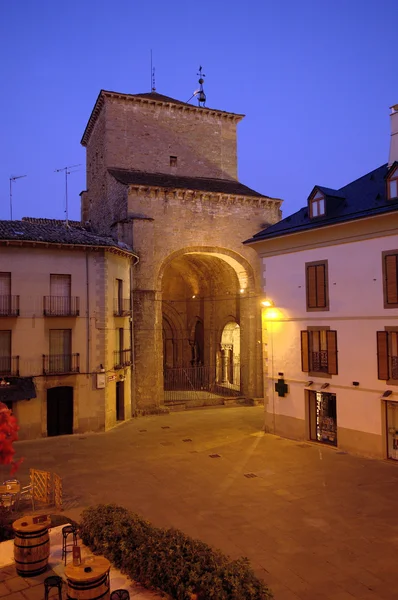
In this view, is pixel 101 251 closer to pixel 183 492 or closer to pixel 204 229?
pixel 204 229

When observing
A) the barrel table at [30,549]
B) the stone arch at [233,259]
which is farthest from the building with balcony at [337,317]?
the barrel table at [30,549]

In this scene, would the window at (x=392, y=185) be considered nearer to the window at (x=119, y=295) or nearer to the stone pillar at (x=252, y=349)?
the window at (x=119, y=295)

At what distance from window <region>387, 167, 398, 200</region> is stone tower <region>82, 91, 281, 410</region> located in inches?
608

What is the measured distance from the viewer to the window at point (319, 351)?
20094mm

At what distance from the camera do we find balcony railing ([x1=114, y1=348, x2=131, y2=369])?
26828 millimetres

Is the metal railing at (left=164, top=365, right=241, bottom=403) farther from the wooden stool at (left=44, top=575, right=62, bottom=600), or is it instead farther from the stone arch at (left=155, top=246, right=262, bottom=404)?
the wooden stool at (left=44, top=575, right=62, bottom=600)

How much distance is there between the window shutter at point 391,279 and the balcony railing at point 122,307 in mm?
14119

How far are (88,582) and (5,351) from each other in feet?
54.8

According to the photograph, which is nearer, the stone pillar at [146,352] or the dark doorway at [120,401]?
the dark doorway at [120,401]

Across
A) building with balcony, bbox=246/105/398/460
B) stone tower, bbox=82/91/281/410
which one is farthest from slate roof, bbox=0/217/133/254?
building with balcony, bbox=246/105/398/460

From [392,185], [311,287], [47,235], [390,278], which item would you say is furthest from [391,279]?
[47,235]

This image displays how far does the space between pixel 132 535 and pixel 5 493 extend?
225 inches

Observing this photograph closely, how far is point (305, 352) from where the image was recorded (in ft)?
69.9

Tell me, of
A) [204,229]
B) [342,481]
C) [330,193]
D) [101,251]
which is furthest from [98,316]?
[342,481]
